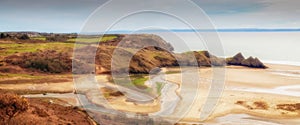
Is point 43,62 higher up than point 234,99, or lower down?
higher up

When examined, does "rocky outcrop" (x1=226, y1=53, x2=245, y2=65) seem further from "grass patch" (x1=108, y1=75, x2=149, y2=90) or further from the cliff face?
"grass patch" (x1=108, y1=75, x2=149, y2=90)

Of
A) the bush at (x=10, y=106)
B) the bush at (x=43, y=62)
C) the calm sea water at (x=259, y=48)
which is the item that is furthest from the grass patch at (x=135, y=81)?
the bush at (x=10, y=106)

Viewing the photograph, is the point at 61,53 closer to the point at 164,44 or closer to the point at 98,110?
the point at 164,44

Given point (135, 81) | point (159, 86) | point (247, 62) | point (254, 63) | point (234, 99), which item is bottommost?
point (234, 99)

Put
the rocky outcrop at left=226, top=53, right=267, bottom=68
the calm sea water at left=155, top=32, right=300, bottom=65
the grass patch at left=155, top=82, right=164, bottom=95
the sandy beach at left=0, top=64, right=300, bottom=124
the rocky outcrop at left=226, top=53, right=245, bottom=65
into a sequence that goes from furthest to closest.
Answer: the rocky outcrop at left=226, top=53, right=245, bottom=65 < the rocky outcrop at left=226, top=53, right=267, bottom=68 < the calm sea water at left=155, top=32, right=300, bottom=65 < the grass patch at left=155, top=82, right=164, bottom=95 < the sandy beach at left=0, top=64, right=300, bottom=124

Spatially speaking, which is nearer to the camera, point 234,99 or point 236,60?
point 234,99

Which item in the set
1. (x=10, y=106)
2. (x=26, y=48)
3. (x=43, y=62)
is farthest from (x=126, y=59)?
(x=10, y=106)

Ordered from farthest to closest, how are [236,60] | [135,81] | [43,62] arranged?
[236,60] < [43,62] < [135,81]

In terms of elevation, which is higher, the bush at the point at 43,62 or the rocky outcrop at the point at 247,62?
the bush at the point at 43,62

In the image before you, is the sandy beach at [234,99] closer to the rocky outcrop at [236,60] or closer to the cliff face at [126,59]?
the cliff face at [126,59]

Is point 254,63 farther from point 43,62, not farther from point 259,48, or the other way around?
point 259,48

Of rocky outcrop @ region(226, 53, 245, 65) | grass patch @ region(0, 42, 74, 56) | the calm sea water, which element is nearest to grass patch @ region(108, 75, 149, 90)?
the calm sea water
